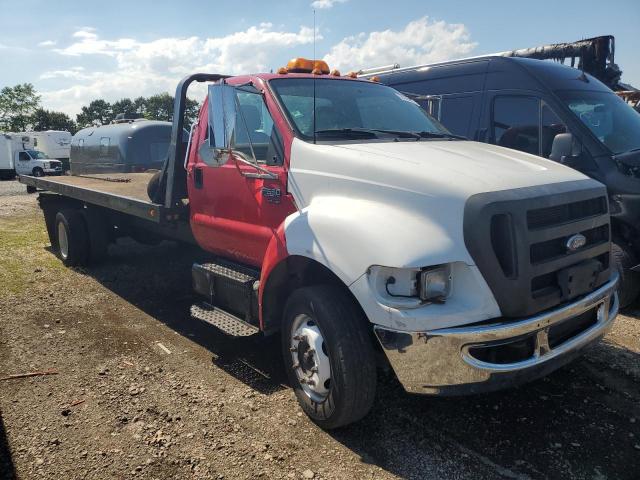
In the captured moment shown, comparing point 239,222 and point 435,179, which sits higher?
point 435,179

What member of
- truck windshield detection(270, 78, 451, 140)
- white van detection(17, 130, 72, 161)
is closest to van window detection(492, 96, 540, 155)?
truck windshield detection(270, 78, 451, 140)

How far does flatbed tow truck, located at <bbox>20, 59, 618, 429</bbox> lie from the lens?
8.86ft

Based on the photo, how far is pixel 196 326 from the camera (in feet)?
17.4

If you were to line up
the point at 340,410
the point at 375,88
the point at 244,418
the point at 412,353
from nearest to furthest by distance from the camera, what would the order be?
the point at 412,353, the point at 340,410, the point at 244,418, the point at 375,88

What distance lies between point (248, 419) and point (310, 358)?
64 cm

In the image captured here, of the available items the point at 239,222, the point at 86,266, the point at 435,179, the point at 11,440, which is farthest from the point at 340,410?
the point at 86,266

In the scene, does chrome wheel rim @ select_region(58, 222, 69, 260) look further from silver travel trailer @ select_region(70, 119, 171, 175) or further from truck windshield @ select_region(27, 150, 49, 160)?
truck windshield @ select_region(27, 150, 49, 160)

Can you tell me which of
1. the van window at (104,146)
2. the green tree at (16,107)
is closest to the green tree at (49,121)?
the green tree at (16,107)

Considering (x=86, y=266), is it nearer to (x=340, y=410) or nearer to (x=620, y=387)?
(x=340, y=410)

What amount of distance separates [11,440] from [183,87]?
3.21 metres

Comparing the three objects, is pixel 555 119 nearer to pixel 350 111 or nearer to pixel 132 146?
pixel 350 111

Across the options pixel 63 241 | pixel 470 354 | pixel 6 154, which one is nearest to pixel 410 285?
pixel 470 354

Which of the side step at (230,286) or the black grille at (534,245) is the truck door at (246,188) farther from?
the black grille at (534,245)

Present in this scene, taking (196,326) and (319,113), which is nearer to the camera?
(319,113)
